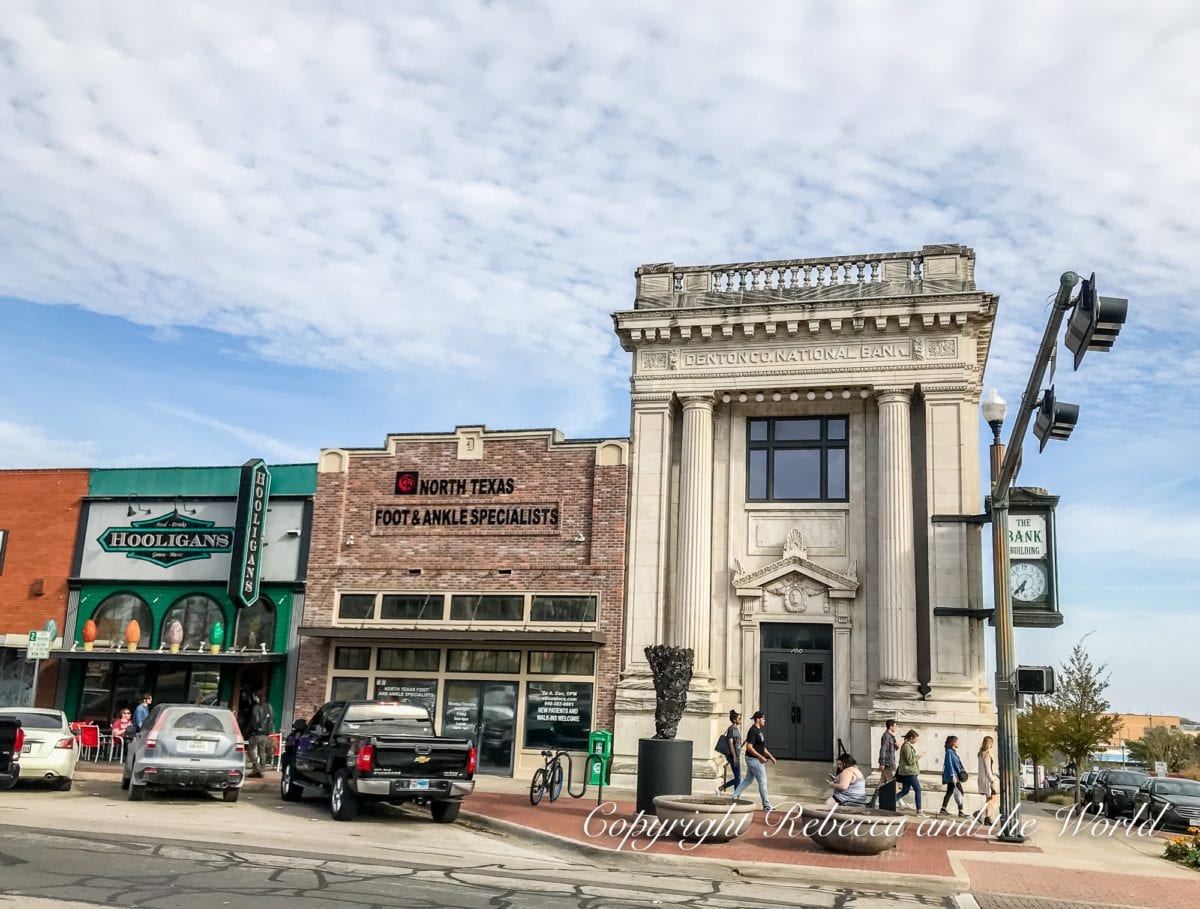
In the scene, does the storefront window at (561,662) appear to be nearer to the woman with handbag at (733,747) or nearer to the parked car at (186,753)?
the woman with handbag at (733,747)

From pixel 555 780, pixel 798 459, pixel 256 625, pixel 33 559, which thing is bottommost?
pixel 555 780

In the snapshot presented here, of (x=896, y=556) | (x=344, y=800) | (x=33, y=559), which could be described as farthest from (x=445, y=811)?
(x=33, y=559)

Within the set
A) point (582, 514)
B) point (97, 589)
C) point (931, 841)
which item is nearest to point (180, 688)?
point (97, 589)

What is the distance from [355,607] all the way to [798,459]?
1054 cm

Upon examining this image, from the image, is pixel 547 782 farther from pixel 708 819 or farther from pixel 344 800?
pixel 708 819

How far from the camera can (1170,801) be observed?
2370 cm

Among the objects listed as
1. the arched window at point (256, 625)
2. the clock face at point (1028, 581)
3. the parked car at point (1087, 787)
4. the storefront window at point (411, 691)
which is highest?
the clock face at point (1028, 581)

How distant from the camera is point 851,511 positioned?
22984mm

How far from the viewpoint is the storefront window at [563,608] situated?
23.4 m

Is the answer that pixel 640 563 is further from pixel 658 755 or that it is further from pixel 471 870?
pixel 471 870

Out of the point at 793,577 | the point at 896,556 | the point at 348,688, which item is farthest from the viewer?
the point at 348,688

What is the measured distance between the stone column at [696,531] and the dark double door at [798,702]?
1387 millimetres

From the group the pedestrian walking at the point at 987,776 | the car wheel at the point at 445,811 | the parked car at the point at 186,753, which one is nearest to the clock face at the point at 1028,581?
the pedestrian walking at the point at 987,776

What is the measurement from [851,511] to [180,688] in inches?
627
